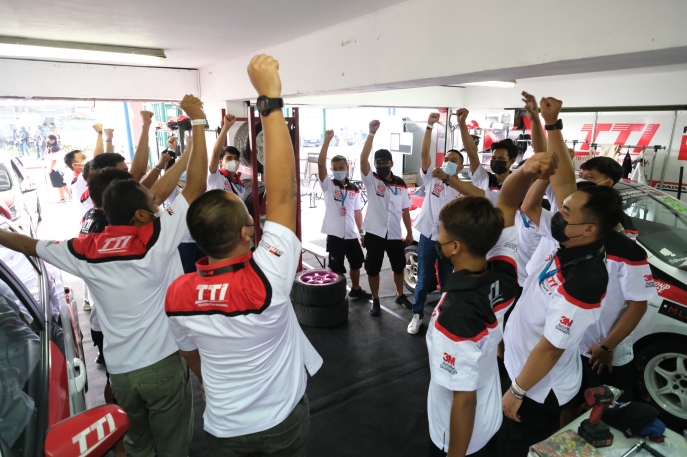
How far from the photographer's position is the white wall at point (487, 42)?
7.03 ft

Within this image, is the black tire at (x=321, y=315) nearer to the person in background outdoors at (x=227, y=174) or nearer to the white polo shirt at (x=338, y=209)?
the white polo shirt at (x=338, y=209)

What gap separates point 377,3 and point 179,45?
2.90m

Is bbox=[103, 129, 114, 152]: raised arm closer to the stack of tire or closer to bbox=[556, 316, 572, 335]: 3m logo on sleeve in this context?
the stack of tire

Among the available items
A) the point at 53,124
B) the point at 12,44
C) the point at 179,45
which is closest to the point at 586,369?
the point at 179,45

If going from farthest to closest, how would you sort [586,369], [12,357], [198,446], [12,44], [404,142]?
[404,142] < [12,44] < [198,446] < [586,369] < [12,357]

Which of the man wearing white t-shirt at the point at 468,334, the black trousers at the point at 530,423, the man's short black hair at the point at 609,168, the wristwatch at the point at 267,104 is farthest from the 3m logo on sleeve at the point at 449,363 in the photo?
the man's short black hair at the point at 609,168

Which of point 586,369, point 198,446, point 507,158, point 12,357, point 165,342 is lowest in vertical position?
point 198,446

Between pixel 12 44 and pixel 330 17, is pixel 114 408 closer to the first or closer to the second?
pixel 330 17

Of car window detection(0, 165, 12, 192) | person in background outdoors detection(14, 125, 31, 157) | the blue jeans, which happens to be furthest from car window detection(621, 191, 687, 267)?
person in background outdoors detection(14, 125, 31, 157)

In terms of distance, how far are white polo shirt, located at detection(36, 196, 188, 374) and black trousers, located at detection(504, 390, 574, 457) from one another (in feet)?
6.08

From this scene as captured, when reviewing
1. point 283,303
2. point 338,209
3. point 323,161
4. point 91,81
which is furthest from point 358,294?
point 91,81

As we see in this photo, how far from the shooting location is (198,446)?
288cm

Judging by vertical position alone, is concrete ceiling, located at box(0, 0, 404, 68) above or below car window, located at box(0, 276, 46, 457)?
above

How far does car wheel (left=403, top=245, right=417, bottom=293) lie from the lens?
547cm
